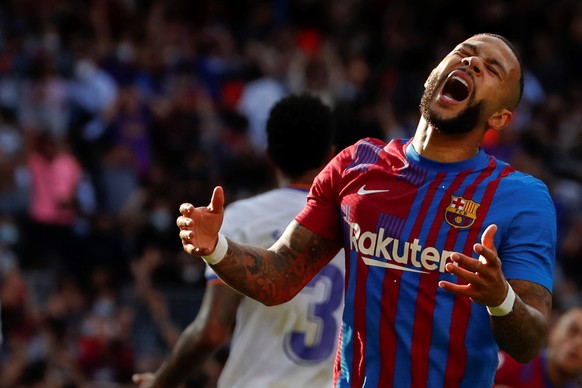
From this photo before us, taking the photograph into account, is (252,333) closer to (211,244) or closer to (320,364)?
(320,364)

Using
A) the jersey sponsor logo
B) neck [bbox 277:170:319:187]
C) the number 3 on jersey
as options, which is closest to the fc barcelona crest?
the jersey sponsor logo

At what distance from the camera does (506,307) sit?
3760 mm

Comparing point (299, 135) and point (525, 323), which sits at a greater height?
point (525, 323)

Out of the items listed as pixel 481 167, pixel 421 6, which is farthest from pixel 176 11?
pixel 481 167

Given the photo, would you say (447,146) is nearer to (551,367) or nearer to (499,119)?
(499,119)

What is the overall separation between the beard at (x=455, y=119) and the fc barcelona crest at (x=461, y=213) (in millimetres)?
266

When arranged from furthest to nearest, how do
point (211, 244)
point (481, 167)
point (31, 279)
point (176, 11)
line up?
point (176, 11) → point (31, 279) → point (481, 167) → point (211, 244)

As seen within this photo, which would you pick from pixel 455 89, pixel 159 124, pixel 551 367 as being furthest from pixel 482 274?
pixel 159 124

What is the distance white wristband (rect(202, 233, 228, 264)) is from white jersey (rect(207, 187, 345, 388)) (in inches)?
55.1

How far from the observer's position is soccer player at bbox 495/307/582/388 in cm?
745

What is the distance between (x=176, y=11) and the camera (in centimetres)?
1616

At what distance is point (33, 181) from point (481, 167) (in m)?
8.55

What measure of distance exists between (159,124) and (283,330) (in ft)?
27.0

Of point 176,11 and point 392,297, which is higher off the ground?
point 392,297
